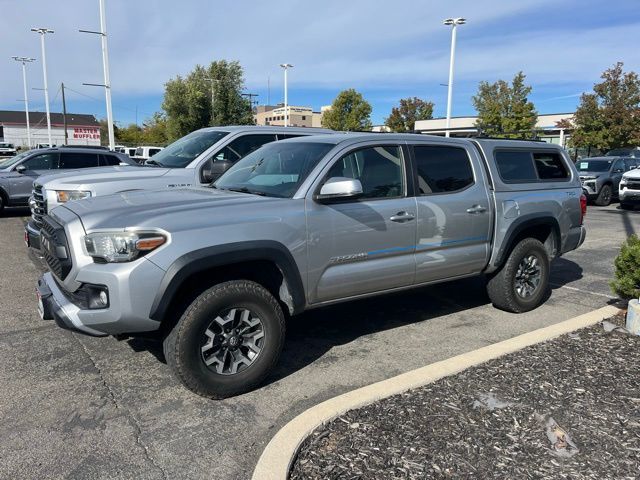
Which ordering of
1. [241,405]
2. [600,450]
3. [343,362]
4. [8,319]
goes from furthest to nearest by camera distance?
[8,319]
[343,362]
[241,405]
[600,450]

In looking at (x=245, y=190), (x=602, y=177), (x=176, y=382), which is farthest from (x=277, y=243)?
(x=602, y=177)

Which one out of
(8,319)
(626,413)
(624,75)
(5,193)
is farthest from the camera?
(624,75)

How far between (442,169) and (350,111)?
4729 centimetres

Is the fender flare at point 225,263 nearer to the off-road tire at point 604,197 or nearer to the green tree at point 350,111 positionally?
the off-road tire at point 604,197

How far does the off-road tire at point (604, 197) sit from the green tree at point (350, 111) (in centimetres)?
3301

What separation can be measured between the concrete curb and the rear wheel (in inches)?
588

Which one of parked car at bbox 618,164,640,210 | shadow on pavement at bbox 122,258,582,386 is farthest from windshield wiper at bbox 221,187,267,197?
parked car at bbox 618,164,640,210

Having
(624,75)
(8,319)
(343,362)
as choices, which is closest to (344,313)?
(343,362)

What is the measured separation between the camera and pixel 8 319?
5004 millimetres

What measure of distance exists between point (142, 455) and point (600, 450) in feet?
8.48

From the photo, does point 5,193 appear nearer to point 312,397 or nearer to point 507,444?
point 312,397

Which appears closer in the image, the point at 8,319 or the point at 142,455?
the point at 142,455

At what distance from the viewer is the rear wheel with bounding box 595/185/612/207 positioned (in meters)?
17.6

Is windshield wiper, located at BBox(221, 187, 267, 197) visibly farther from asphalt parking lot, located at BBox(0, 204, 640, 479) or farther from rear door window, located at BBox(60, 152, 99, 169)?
rear door window, located at BBox(60, 152, 99, 169)
